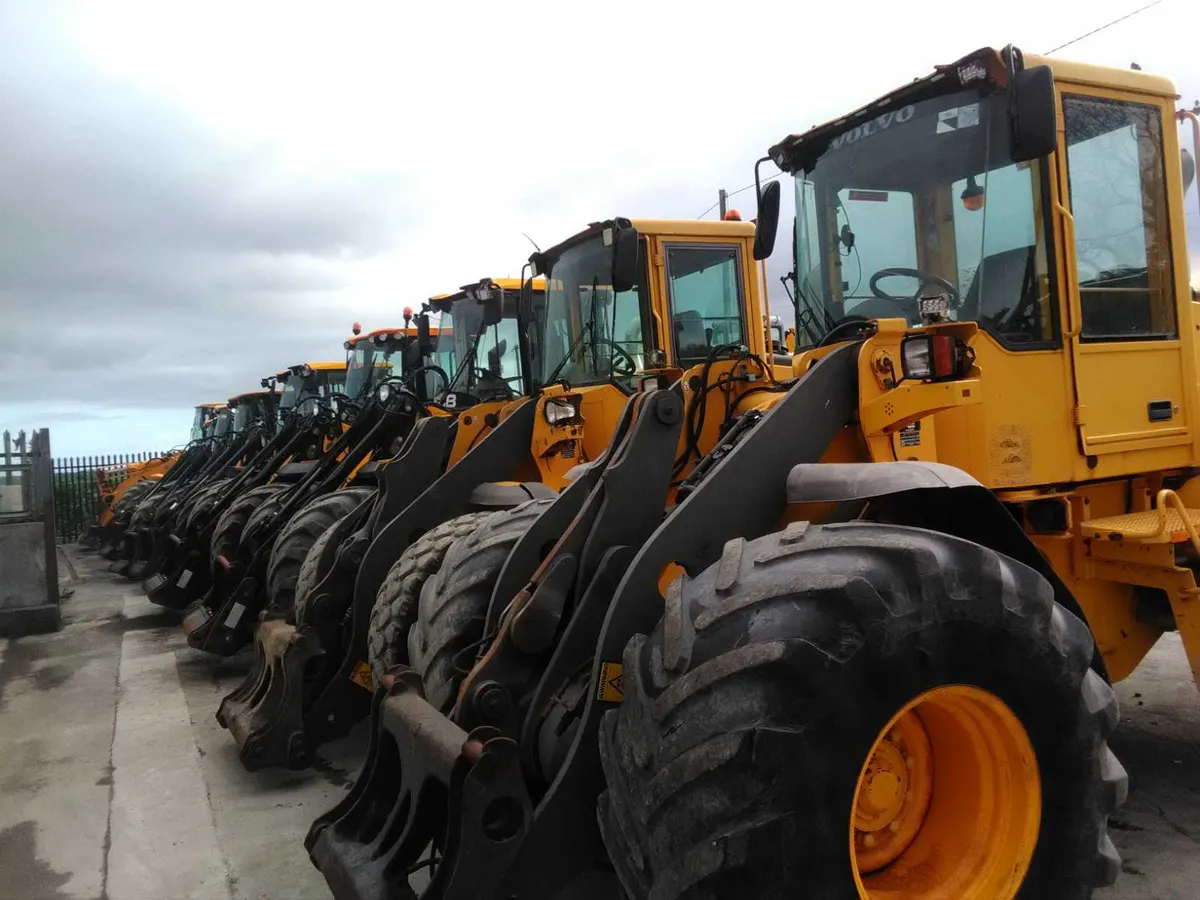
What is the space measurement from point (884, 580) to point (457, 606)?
1.81 metres

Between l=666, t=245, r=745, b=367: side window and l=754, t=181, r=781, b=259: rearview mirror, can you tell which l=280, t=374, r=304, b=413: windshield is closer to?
l=666, t=245, r=745, b=367: side window

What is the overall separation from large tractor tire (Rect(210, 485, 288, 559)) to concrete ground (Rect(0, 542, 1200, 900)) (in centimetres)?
114

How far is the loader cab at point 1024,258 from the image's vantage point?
3574mm

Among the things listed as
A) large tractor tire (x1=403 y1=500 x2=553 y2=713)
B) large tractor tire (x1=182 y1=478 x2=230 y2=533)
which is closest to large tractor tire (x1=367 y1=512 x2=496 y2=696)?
large tractor tire (x1=403 y1=500 x2=553 y2=713)

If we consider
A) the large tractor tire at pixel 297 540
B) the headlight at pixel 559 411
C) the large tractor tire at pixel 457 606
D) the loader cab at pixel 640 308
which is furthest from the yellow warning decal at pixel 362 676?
the loader cab at pixel 640 308

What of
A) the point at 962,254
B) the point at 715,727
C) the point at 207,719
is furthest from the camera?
the point at 207,719

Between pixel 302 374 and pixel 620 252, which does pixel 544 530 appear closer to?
pixel 620 252

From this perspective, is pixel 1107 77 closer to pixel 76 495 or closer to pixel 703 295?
pixel 703 295

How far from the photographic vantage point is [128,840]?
4.25m

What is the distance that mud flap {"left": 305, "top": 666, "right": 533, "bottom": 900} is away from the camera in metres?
2.36

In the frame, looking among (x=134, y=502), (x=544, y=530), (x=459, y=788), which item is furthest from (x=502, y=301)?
(x=134, y=502)

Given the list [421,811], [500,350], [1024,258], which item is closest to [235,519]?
[500,350]

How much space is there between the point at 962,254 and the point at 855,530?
182 centimetres

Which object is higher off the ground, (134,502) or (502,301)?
(502,301)
